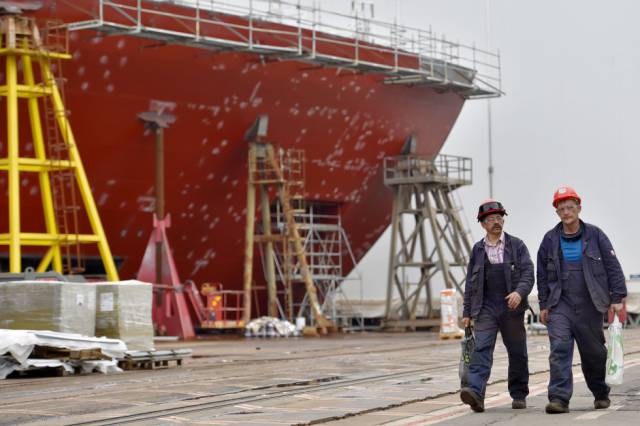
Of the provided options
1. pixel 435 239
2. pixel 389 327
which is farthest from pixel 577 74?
pixel 389 327

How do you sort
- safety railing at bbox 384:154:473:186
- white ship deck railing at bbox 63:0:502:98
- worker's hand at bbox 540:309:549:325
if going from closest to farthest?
1. worker's hand at bbox 540:309:549:325
2. white ship deck railing at bbox 63:0:502:98
3. safety railing at bbox 384:154:473:186

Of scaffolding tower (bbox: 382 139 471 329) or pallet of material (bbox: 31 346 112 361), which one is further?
scaffolding tower (bbox: 382 139 471 329)

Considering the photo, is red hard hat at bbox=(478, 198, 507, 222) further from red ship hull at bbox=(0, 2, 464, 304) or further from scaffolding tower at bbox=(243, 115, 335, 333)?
scaffolding tower at bbox=(243, 115, 335, 333)

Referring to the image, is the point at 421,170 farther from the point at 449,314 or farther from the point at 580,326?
the point at 580,326

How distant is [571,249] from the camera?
1060cm

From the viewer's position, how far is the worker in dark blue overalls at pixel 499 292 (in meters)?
10.8

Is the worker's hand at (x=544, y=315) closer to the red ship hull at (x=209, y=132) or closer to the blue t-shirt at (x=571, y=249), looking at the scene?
the blue t-shirt at (x=571, y=249)

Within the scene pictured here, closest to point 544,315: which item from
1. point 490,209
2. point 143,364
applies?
point 490,209

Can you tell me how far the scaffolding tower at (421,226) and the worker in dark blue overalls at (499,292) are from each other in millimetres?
30606

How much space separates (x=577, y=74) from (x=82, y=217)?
647 inches

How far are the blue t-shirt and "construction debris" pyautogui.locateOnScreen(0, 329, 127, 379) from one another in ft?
29.4

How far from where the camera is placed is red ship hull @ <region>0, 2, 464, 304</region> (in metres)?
32.8

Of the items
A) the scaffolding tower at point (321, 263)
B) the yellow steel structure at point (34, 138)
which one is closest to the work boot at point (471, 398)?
the yellow steel structure at point (34, 138)

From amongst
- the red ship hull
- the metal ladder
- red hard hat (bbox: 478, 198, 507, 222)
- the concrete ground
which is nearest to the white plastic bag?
the red ship hull
